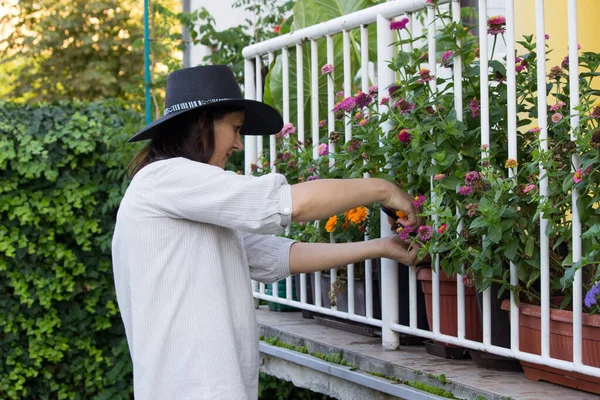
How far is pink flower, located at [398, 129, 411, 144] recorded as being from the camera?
8.66ft

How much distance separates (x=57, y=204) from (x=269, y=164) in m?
2.35

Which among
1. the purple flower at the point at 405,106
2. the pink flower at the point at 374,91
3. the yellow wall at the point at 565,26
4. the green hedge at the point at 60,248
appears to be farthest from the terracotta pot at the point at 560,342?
the green hedge at the point at 60,248

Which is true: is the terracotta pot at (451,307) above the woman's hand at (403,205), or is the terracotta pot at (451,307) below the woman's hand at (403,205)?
below

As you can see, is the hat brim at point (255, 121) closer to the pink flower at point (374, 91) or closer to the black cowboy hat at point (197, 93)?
the black cowboy hat at point (197, 93)

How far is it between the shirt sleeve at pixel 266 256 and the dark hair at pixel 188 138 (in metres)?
0.40

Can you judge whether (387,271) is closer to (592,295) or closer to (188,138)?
(188,138)

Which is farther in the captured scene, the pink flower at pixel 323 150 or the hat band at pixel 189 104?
the pink flower at pixel 323 150

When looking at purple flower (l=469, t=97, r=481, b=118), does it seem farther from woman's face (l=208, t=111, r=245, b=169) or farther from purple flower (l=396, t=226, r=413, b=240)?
woman's face (l=208, t=111, r=245, b=169)

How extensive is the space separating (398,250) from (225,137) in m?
0.65

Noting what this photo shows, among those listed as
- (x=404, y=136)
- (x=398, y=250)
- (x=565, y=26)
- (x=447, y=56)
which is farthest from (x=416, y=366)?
(x=565, y=26)

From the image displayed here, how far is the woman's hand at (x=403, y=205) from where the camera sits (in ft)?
8.28

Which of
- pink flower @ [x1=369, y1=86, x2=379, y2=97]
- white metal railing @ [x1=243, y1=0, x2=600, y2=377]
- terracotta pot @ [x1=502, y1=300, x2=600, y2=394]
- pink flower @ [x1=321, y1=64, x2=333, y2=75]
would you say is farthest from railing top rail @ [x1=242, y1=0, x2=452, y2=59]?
terracotta pot @ [x1=502, y1=300, x2=600, y2=394]

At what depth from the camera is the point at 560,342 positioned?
7.77 ft

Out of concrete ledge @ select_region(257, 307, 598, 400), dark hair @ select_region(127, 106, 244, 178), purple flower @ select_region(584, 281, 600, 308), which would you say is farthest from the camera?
dark hair @ select_region(127, 106, 244, 178)
